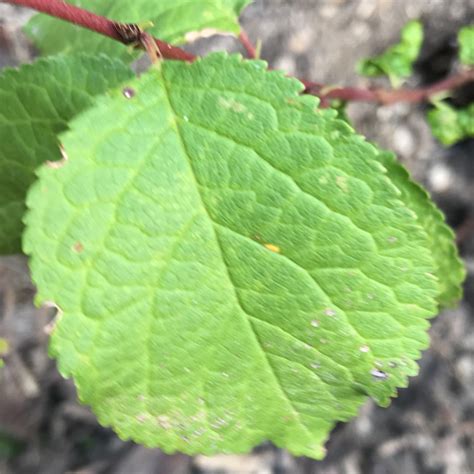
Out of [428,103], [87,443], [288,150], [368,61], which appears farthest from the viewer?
[87,443]

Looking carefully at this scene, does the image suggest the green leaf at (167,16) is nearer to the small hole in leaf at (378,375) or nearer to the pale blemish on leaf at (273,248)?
the pale blemish on leaf at (273,248)

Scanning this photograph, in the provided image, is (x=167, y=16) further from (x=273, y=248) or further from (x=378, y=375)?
(x=378, y=375)

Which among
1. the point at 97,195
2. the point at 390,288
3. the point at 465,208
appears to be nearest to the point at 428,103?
the point at 465,208

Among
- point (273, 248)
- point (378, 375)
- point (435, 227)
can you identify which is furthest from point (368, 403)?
point (273, 248)

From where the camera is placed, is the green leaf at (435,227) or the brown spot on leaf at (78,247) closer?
the brown spot on leaf at (78,247)

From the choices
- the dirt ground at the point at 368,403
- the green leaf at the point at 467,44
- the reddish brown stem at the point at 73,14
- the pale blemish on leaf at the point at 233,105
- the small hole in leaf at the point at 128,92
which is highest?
the reddish brown stem at the point at 73,14

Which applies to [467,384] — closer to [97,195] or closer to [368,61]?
[368,61]

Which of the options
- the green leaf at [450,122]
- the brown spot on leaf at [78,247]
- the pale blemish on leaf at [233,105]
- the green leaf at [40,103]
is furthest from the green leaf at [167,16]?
the green leaf at [450,122]
